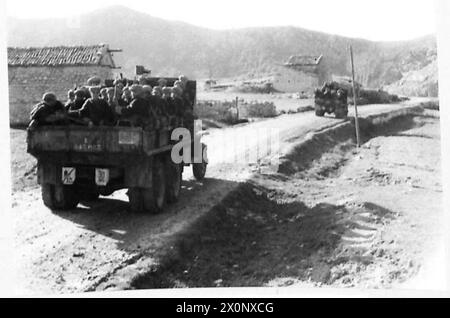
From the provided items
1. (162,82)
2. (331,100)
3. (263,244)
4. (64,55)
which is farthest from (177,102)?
(331,100)

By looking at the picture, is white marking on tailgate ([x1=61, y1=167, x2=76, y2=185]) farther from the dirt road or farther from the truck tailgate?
the dirt road

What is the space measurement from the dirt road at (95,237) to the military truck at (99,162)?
0.36 metres

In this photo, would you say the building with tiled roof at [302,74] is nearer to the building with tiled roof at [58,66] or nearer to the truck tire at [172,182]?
the building with tiled roof at [58,66]

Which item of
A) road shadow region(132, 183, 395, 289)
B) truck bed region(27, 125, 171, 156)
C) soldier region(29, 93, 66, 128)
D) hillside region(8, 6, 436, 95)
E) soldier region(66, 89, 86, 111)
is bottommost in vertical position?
road shadow region(132, 183, 395, 289)

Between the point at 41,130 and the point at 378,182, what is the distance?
7303mm

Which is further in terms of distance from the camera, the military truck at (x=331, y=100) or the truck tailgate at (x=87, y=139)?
the military truck at (x=331, y=100)

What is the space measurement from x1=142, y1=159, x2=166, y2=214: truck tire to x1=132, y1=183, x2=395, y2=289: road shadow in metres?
0.79

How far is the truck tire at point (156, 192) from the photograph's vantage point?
8570mm

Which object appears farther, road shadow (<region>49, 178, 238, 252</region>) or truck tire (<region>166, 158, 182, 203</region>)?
truck tire (<region>166, 158, 182, 203</region>)

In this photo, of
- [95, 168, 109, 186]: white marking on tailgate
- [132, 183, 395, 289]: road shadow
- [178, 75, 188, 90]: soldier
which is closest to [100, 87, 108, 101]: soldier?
[95, 168, 109, 186]: white marking on tailgate

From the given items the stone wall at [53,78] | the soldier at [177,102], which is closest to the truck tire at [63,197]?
→ the soldier at [177,102]

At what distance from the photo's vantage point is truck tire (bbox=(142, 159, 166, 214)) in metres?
8.57
